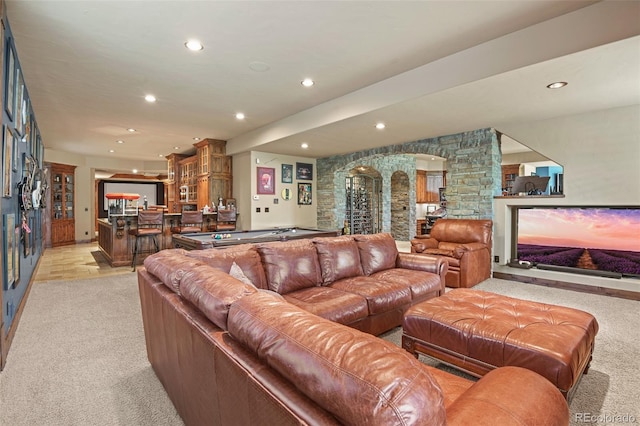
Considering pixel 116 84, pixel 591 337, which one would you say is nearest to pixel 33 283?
pixel 116 84

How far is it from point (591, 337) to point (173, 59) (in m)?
4.28

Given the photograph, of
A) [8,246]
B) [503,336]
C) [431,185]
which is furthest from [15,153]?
[431,185]

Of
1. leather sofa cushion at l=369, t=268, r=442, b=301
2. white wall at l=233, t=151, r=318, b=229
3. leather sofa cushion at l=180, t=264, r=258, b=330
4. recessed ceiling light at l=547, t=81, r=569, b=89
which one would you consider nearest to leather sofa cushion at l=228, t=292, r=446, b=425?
leather sofa cushion at l=180, t=264, r=258, b=330

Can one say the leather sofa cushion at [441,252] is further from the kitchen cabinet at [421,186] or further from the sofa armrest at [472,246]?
the kitchen cabinet at [421,186]

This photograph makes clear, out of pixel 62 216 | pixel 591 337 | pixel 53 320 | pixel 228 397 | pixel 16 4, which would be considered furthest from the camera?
pixel 62 216

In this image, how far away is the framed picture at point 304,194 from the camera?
8.41 metres

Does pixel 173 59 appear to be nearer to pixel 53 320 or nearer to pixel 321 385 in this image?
pixel 53 320

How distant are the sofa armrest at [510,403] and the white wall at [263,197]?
21.6 feet

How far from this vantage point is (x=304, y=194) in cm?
851

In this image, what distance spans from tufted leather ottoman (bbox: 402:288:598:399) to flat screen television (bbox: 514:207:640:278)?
10.6 ft

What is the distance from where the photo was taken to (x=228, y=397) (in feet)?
3.65

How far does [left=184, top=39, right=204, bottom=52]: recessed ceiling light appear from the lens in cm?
303

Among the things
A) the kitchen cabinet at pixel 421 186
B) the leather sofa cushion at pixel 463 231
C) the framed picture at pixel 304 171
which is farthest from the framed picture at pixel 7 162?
the kitchen cabinet at pixel 421 186

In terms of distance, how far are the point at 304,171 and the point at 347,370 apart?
7.89 m
